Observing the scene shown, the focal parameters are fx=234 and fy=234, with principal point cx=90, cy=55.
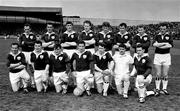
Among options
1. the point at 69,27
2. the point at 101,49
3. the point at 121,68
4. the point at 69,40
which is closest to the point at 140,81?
the point at 121,68

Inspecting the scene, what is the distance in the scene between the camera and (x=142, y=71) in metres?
5.99

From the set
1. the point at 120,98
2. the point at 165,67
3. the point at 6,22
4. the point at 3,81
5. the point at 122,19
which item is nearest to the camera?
the point at 120,98

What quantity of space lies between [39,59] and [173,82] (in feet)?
14.9

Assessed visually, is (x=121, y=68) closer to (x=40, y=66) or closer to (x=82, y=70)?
(x=82, y=70)

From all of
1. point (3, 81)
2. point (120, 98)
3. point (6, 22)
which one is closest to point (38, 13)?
point (6, 22)

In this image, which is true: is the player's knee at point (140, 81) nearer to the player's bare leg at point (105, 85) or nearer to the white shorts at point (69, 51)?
the player's bare leg at point (105, 85)

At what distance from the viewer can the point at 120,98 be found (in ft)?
19.7

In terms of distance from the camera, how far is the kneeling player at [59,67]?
650cm

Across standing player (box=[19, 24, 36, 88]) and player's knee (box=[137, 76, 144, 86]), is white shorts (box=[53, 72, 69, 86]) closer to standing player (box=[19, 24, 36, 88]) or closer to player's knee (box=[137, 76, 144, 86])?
standing player (box=[19, 24, 36, 88])

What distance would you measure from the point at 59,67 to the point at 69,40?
0.94 meters

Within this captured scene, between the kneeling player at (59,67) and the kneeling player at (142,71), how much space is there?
1.97 metres

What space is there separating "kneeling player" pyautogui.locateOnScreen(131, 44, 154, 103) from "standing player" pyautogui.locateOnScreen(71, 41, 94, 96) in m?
1.27

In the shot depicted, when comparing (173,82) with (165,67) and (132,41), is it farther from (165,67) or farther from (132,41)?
(132,41)

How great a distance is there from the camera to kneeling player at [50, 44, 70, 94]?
6504 millimetres
